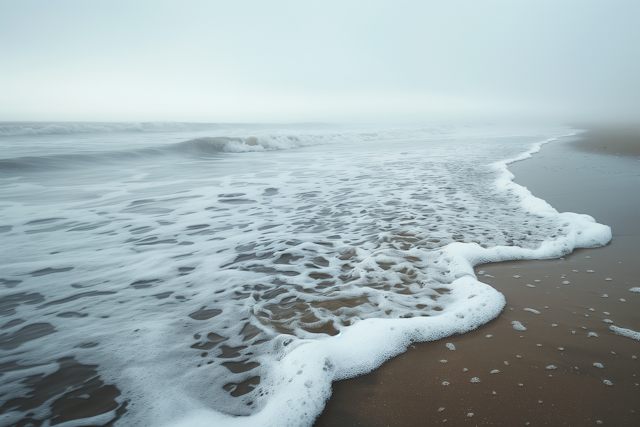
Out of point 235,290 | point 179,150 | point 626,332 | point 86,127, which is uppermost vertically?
point 86,127

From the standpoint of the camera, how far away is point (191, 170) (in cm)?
1092

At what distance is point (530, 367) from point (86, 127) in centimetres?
3214

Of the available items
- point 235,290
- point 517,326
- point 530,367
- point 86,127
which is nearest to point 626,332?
point 517,326

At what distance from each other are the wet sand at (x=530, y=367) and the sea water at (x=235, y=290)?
155mm

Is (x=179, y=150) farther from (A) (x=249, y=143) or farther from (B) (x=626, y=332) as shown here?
(B) (x=626, y=332)

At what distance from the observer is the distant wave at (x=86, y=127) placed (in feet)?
73.9

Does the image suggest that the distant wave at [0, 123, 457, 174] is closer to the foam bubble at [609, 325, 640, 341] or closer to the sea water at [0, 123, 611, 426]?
the sea water at [0, 123, 611, 426]

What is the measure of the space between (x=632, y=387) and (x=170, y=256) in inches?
159

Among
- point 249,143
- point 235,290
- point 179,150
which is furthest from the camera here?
point 249,143

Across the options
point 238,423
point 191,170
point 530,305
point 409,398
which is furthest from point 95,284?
point 191,170

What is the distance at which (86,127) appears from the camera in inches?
1040

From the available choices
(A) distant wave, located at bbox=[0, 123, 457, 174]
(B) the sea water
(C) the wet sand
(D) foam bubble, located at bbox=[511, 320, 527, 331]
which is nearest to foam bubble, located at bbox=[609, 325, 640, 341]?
(C) the wet sand

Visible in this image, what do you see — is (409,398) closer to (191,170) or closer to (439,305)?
(439,305)

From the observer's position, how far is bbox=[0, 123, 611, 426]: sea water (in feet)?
6.51
